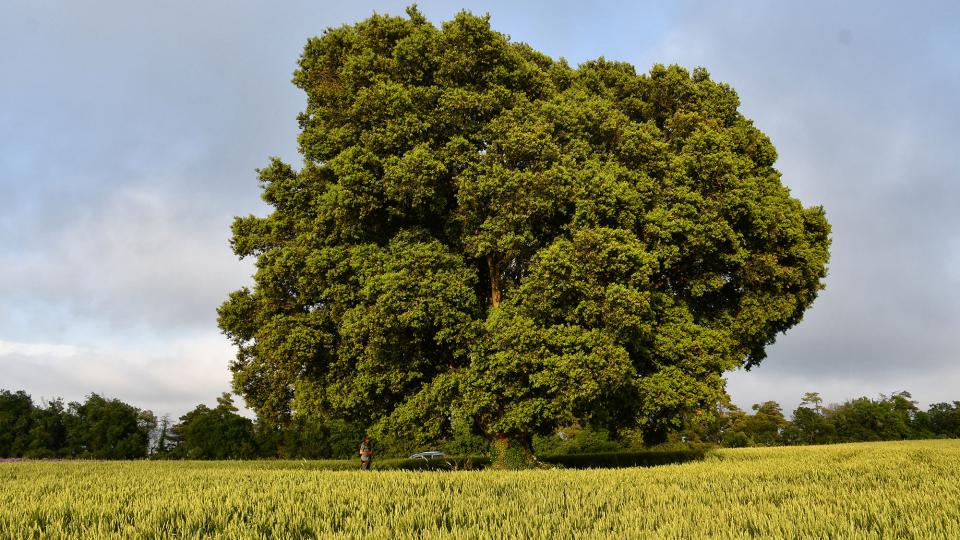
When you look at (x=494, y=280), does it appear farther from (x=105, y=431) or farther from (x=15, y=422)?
(x=15, y=422)

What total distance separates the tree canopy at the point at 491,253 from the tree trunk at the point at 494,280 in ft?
0.32

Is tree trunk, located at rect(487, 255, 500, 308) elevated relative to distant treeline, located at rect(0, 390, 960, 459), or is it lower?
elevated

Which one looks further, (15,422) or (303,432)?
(15,422)

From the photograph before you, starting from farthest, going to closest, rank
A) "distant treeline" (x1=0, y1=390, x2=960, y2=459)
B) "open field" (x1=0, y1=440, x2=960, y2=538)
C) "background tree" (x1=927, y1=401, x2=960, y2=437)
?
"background tree" (x1=927, y1=401, x2=960, y2=437) < "distant treeline" (x1=0, y1=390, x2=960, y2=459) < "open field" (x1=0, y1=440, x2=960, y2=538)

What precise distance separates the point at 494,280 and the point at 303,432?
3157cm

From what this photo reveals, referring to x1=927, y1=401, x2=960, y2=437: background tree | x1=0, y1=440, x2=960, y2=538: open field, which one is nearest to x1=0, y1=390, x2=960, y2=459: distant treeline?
x1=927, y1=401, x2=960, y2=437: background tree

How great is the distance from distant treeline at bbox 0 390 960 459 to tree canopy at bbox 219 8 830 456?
21.7 metres

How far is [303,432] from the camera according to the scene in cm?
4581

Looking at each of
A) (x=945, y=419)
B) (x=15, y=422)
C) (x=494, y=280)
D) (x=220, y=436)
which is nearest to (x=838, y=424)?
(x=945, y=419)

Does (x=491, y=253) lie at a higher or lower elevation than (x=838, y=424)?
higher

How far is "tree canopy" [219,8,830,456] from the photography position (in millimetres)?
17453

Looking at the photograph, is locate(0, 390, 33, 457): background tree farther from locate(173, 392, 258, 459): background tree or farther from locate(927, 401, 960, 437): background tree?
locate(927, 401, 960, 437): background tree

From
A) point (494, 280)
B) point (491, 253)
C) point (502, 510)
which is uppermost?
point (491, 253)

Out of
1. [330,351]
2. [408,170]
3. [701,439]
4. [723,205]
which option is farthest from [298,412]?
[701,439]
